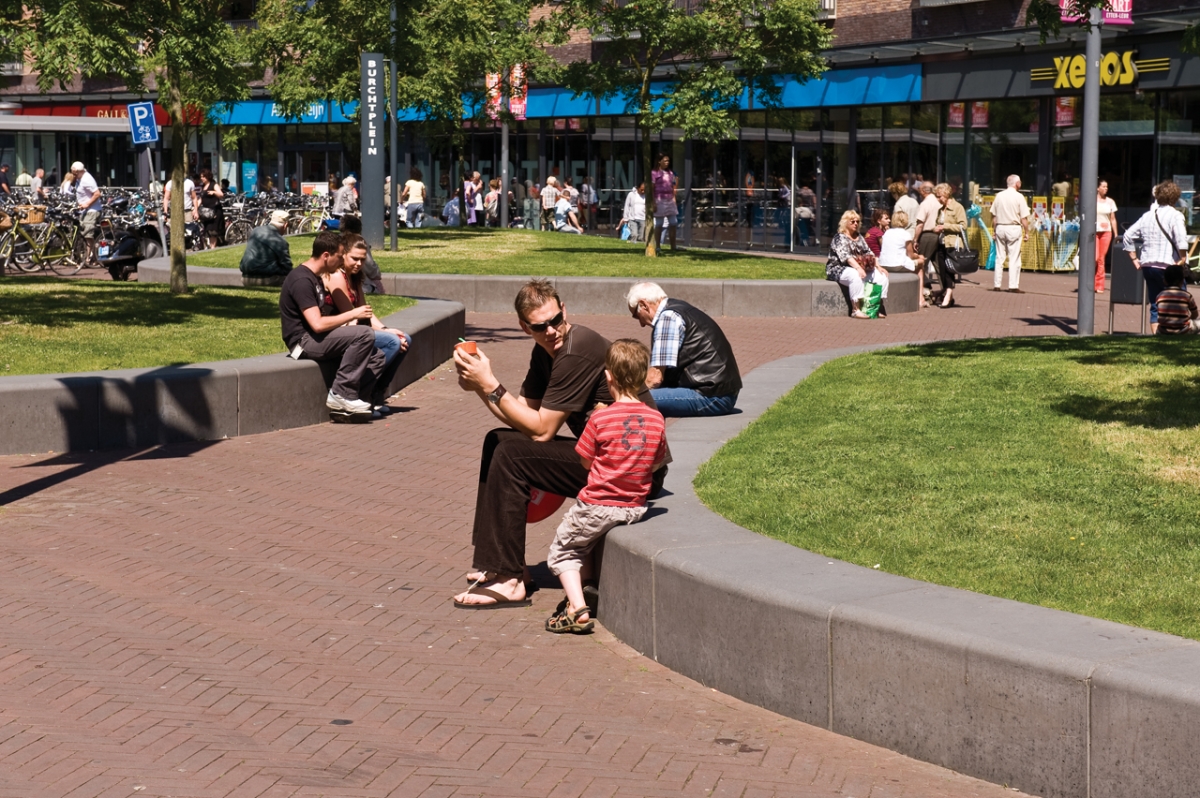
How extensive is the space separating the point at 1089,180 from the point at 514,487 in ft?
35.8

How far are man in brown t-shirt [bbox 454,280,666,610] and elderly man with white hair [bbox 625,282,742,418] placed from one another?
253 centimetres

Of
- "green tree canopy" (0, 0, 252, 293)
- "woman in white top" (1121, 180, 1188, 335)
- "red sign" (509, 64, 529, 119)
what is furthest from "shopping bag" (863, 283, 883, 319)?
"red sign" (509, 64, 529, 119)

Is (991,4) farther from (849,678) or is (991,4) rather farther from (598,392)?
(849,678)

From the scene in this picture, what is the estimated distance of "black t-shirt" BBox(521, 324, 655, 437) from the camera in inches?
262

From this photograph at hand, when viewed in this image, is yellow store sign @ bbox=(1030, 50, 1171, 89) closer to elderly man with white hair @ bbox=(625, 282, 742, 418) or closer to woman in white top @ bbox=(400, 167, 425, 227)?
woman in white top @ bbox=(400, 167, 425, 227)

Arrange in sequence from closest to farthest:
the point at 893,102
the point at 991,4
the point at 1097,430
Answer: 1. the point at 1097,430
2. the point at 991,4
3. the point at 893,102

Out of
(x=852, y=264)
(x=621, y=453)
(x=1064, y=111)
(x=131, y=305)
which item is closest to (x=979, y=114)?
(x=1064, y=111)

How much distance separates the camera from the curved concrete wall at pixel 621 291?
63.0 feet

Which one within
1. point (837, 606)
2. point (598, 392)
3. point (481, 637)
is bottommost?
point (481, 637)

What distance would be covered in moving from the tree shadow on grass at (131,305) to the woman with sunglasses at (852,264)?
671 cm

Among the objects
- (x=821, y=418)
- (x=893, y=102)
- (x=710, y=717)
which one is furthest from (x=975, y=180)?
(x=710, y=717)

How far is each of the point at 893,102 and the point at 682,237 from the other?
7.98m

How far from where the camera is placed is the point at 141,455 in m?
9.82

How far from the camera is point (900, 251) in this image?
2055 centimetres
